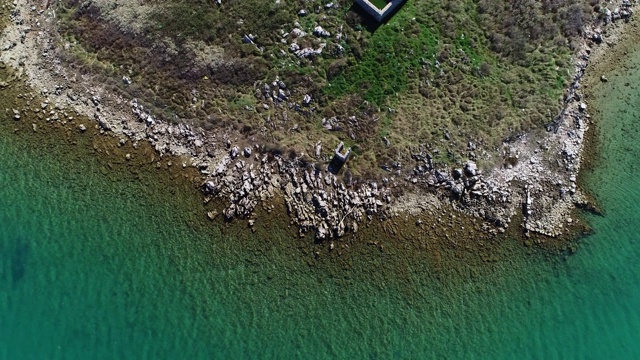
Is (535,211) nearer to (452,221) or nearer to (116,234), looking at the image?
(452,221)

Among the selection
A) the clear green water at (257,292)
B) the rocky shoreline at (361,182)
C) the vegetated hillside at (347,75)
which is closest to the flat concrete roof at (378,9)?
the vegetated hillside at (347,75)

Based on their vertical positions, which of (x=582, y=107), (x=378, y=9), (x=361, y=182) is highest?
(x=582, y=107)

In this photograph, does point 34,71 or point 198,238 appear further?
point 34,71

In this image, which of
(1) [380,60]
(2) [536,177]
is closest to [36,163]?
(1) [380,60]

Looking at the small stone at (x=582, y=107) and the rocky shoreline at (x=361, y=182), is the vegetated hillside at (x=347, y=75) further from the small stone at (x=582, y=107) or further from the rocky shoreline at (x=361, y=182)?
the small stone at (x=582, y=107)

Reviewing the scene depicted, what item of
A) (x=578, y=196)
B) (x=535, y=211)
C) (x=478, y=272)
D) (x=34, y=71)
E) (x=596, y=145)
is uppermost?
(x=596, y=145)

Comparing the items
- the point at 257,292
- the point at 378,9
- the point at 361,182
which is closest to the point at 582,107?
the point at 378,9

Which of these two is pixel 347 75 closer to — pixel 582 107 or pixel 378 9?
pixel 378 9

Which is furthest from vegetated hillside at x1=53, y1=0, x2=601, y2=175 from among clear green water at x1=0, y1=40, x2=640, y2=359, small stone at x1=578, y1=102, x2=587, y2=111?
clear green water at x1=0, y1=40, x2=640, y2=359
